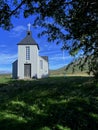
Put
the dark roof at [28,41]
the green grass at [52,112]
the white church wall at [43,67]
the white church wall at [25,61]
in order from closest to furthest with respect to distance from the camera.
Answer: the green grass at [52,112]
the white church wall at [25,61]
the dark roof at [28,41]
the white church wall at [43,67]

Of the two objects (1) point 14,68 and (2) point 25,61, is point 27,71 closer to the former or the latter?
(2) point 25,61

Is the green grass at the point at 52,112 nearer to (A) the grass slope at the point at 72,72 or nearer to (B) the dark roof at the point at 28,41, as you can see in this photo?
(A) the grass slope at the point at 72,72

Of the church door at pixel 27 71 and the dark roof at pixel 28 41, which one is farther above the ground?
the dark roof at pixel 28 41

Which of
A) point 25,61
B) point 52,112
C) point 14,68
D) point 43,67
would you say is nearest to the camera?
point 52,112

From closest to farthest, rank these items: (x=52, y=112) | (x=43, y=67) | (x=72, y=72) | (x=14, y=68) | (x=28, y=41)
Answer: (x=52, y=112)
(x=72, y=72)
(x=28, y=41)
(x=14, y=68)
(x=43, y=67)

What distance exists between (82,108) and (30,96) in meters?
3.56

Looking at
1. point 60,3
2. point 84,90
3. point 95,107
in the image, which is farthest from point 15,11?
point 84,90

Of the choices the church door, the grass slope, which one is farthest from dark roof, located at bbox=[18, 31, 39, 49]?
the grass slope

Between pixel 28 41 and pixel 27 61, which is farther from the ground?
pixel 28 41

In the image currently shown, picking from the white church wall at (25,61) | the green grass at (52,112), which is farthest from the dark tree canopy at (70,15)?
the white church wall at (25,61)

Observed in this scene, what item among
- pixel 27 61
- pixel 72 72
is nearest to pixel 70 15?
pixel 72 72

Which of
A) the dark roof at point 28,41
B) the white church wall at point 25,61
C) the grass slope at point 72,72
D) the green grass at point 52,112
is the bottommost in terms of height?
the green grass at point 52,112

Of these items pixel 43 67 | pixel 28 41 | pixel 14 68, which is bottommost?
pixel 14 68

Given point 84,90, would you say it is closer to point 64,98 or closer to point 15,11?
point 64,98
